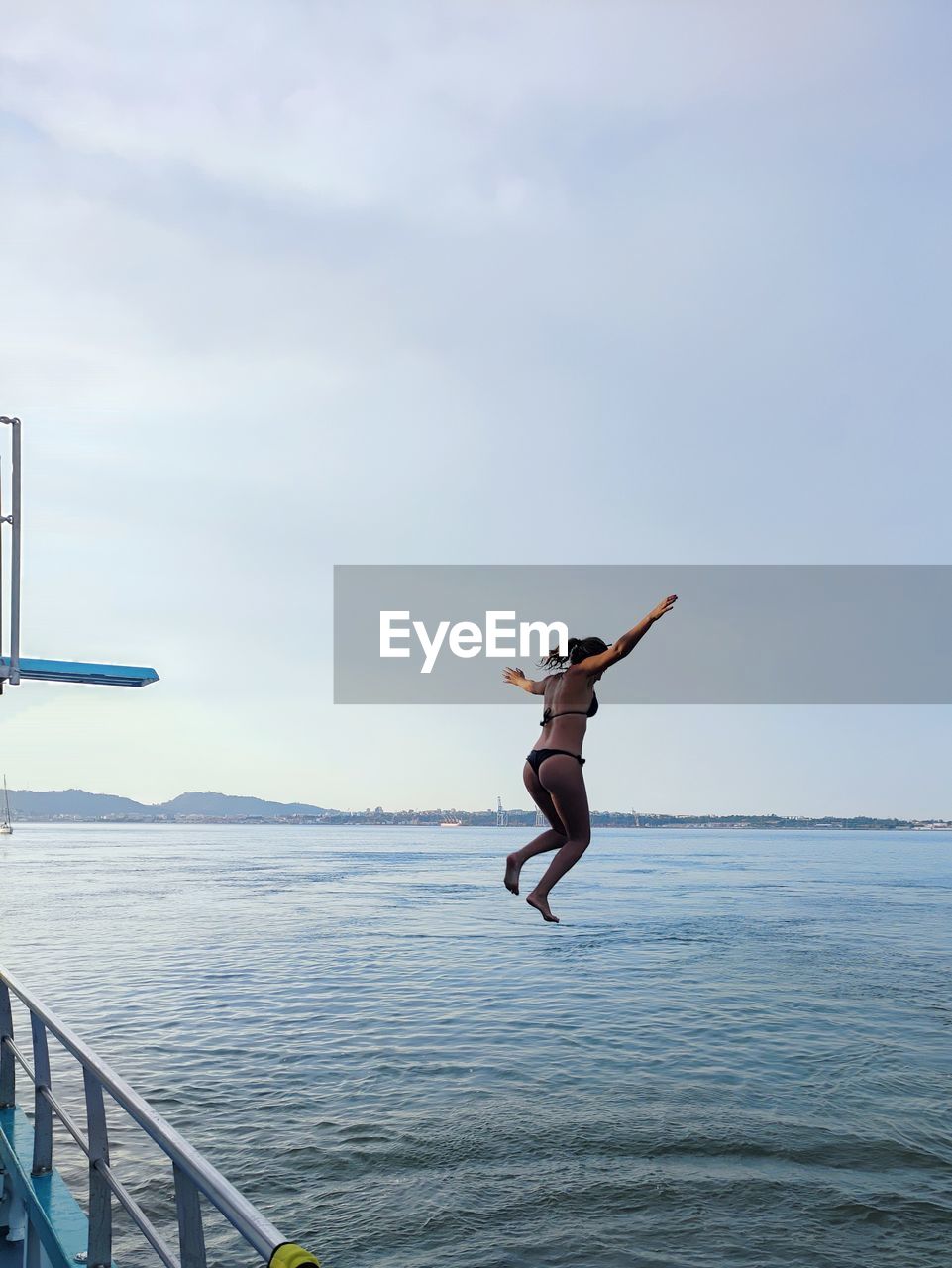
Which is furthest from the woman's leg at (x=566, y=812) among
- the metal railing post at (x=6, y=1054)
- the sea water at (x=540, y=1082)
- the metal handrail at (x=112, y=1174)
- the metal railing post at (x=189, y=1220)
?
the sea water at (x=540, y=1082)

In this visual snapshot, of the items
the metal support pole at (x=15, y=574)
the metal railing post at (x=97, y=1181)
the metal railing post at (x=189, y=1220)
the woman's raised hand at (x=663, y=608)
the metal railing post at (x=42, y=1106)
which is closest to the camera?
the woman's raised hand at (x=663, y=608)

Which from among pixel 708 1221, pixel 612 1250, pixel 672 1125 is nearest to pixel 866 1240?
pixel 708 1221

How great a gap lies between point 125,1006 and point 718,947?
2946 cm

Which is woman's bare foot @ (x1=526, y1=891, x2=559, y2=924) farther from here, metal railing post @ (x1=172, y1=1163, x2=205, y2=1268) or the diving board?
the diving board

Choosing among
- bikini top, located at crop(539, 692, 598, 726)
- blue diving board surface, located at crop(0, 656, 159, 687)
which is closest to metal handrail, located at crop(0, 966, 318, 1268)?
bikini top, located at crop(539, 692, 598, 726)

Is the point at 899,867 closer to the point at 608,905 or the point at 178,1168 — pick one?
the point at 608,905

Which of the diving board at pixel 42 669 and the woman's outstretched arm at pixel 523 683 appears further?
the diving board at pixel 42 669

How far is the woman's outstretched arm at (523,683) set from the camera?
10.2ft

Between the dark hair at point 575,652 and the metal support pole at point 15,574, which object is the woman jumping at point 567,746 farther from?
the metal support pole at point 15,574

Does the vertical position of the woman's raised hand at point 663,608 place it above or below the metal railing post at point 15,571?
below

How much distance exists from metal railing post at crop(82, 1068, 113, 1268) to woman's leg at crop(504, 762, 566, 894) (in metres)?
2.85

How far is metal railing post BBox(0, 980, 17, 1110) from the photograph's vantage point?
7895 mm

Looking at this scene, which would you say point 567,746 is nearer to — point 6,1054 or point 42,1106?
point 42,1106

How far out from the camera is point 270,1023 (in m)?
31.1
